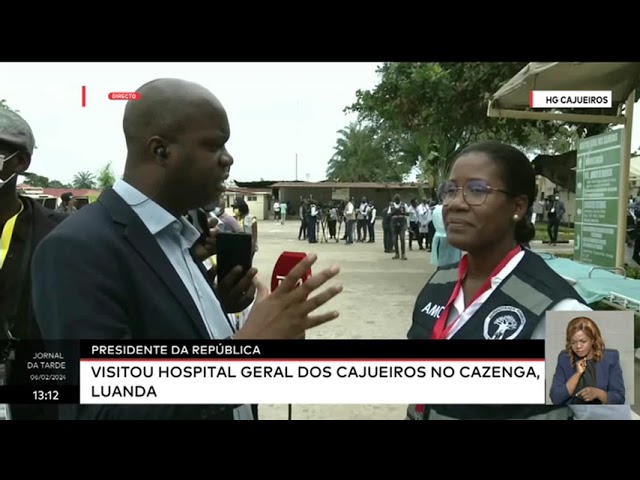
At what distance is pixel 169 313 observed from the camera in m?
1.48

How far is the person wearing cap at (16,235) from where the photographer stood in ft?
6.16

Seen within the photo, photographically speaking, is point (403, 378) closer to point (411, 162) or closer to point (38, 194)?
point (411, 162)

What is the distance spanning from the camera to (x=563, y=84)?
7.30 feet

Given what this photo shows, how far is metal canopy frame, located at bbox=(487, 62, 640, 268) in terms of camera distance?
213 centimetres

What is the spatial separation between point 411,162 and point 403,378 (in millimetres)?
1076

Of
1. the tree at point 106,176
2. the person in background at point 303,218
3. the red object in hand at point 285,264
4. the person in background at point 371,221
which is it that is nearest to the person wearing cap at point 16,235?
the tree at point 106,176

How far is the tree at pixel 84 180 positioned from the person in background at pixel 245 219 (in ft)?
1.68

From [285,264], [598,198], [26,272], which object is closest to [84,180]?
[26,272]

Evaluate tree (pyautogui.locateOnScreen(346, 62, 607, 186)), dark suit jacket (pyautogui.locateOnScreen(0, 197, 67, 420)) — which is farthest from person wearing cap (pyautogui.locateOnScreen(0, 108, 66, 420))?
tree (pyautogui.locateOnScreen(346, 62, 607, 186))

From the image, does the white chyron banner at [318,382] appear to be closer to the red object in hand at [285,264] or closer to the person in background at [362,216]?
the red object in hand at [285,264]

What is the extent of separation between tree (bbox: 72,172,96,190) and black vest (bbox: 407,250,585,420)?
1238mm

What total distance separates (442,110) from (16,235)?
6.34ft

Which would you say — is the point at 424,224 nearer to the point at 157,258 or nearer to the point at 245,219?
the point at 245,219
